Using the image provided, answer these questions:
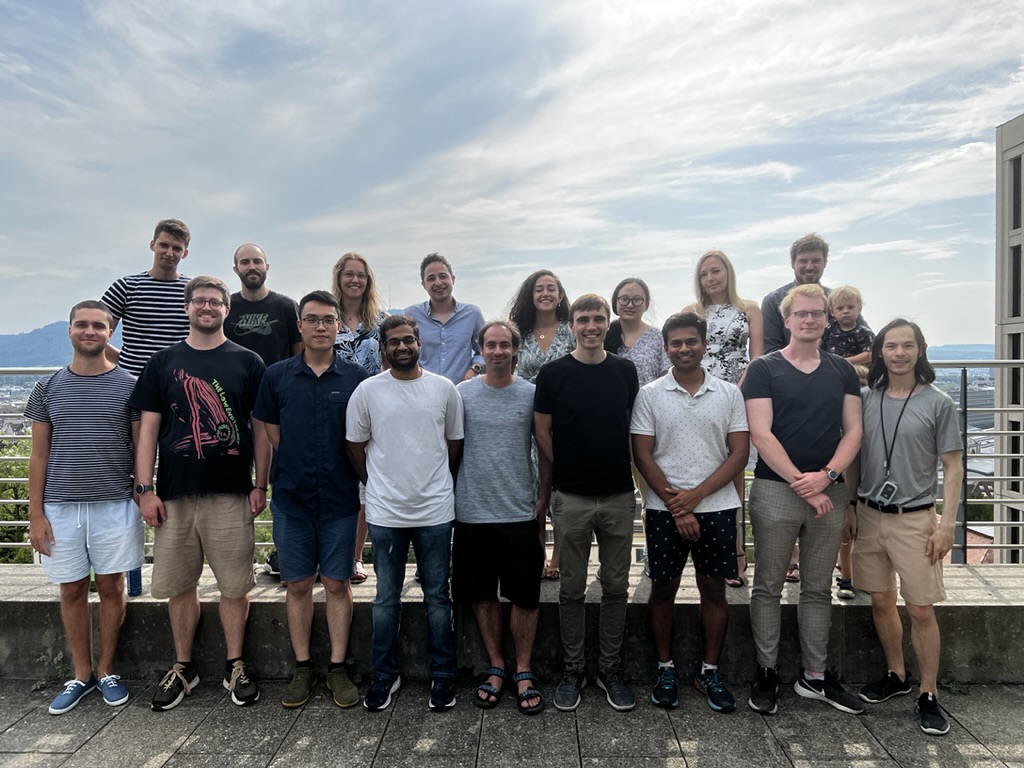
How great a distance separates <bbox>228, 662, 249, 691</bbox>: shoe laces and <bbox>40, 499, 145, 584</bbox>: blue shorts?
871 mm

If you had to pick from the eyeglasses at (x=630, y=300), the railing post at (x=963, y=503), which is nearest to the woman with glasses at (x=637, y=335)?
the eyeglasses at (x=630, y=300)

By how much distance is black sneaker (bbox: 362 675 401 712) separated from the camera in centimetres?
364

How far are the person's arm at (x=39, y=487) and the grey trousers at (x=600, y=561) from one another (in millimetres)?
2985

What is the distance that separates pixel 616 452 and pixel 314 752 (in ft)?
7.25

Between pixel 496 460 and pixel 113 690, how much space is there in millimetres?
2666

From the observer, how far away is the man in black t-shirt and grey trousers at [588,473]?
3.56 meters

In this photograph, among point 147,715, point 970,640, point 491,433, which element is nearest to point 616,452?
point 491,433

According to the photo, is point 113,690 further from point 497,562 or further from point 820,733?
point 820,733

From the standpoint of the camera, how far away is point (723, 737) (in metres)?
3.34

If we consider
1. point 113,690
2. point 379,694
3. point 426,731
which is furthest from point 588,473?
point 113,690

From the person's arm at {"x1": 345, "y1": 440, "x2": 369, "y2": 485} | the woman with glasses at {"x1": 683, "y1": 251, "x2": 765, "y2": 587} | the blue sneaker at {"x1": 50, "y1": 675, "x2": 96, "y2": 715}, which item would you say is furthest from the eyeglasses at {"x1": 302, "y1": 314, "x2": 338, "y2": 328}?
the blue sneaker at {"x1": 50, "y1": 675, "x2": 96, "y2": 715}

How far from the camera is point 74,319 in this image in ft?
12.2

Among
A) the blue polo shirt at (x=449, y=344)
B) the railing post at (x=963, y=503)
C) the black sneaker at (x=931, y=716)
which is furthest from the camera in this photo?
the blue polo shirt at (x=449, y=344)

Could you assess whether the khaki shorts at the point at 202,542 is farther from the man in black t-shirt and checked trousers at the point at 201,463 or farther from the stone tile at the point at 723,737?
the stone tile at the point at 723,737
